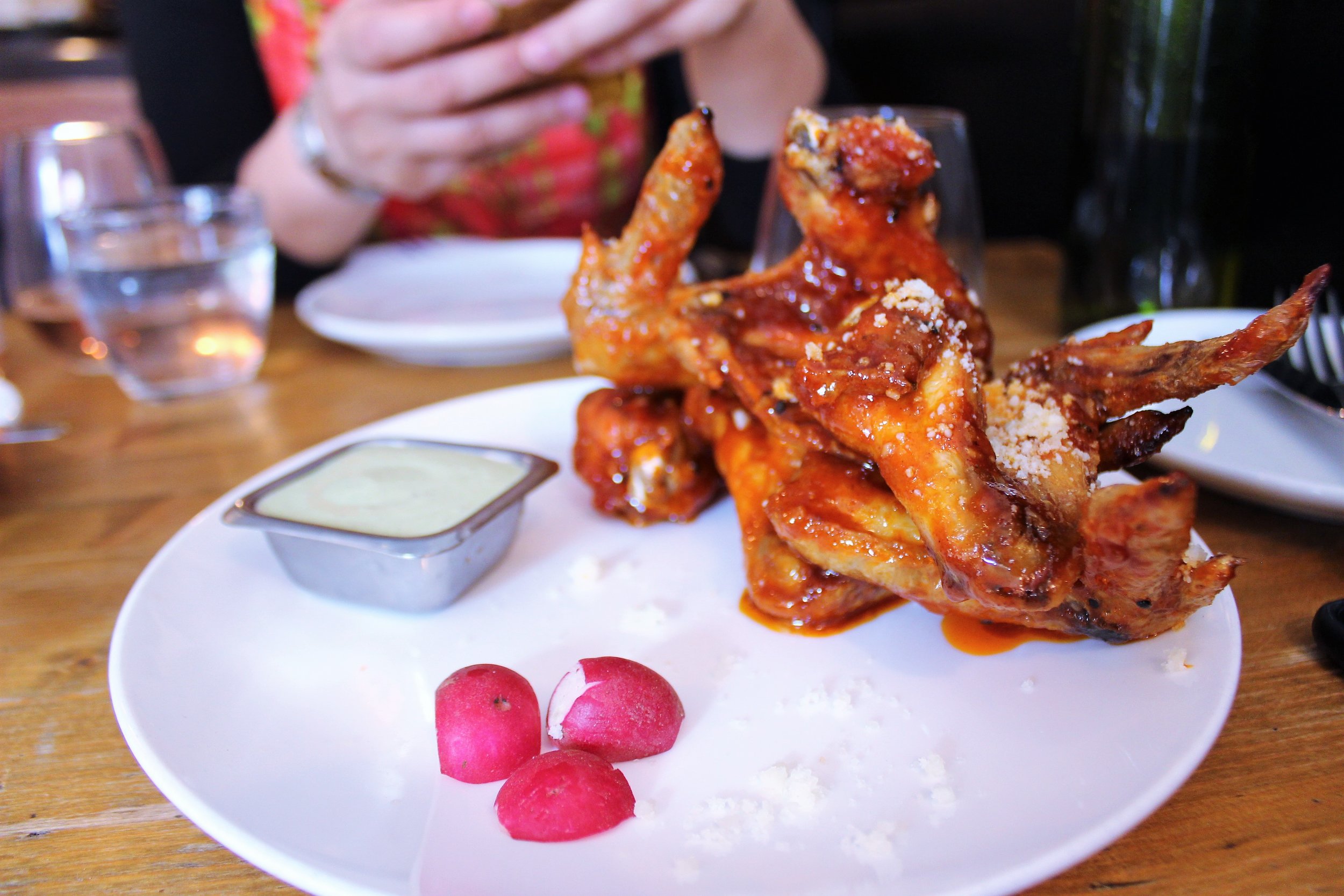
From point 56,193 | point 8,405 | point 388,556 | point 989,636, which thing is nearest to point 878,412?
point 989,636

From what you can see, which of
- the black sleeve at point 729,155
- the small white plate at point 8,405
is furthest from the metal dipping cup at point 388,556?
the black sleeve at point 729,155

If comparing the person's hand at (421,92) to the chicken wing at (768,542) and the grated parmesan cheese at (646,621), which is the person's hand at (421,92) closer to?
the chicken wing at (768,542)

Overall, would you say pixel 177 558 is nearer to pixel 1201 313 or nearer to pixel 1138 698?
pixel 1138 698

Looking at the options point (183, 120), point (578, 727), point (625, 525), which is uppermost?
point (183, 120)

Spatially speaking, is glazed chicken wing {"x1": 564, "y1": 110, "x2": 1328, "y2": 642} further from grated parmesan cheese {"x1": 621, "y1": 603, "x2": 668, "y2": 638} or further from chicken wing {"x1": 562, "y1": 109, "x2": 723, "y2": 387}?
grated parmesan cheese {"x1": 621, "y1": 603, "x2": 668, "y2": 638}

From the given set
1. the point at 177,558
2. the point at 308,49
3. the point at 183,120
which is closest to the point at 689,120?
the point at 177,558

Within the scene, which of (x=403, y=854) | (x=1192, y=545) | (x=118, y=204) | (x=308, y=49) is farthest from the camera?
(x=308, y=49)

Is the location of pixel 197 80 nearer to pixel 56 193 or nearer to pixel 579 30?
pixel 56 193
